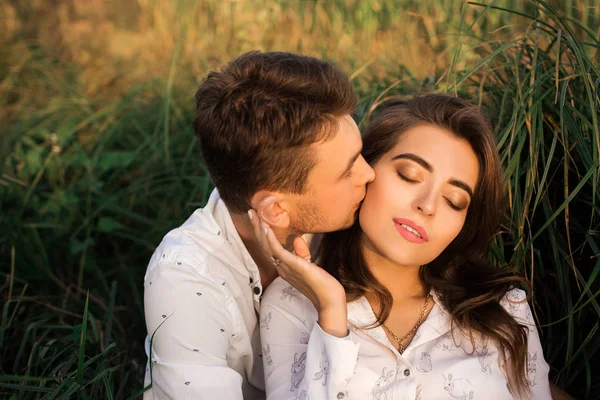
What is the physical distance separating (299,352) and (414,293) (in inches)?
21.0

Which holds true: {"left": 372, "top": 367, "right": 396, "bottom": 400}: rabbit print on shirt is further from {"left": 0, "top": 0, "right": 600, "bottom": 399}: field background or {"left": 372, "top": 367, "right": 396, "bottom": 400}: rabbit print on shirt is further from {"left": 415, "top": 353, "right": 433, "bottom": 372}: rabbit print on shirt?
{"left": 0, "top": 0, "right": 600, "bottom": 399}: field background

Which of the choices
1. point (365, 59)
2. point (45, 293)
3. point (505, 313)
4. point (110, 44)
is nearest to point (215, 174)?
point (505, 313)

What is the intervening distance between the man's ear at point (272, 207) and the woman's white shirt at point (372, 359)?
0.28 meters

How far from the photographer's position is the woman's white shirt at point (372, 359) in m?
2.29

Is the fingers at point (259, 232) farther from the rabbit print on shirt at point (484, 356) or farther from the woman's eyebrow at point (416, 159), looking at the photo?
the rabbit print on shirt at point (484, 356)

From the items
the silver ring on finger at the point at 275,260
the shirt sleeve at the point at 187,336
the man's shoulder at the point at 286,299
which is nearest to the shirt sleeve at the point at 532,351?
the man's shoulder at the point at 286,299

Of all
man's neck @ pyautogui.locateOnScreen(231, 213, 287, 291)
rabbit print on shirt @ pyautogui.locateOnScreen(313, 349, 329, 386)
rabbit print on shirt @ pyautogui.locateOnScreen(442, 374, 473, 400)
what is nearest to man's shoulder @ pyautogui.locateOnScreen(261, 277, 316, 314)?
man's neck @ pyautogui.locateOnScreen(231, 213, 287, 291)

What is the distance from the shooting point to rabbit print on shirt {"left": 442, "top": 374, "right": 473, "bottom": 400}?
2387mm

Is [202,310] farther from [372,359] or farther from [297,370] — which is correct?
[372,359]

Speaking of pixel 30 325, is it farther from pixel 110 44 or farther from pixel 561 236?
pixel 110 44

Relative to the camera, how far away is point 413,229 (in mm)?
2406

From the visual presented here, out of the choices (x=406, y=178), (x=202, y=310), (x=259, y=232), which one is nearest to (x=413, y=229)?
(x=406, y=178)

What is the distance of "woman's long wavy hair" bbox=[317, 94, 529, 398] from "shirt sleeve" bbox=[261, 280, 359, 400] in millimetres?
214

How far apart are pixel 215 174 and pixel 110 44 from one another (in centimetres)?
429
